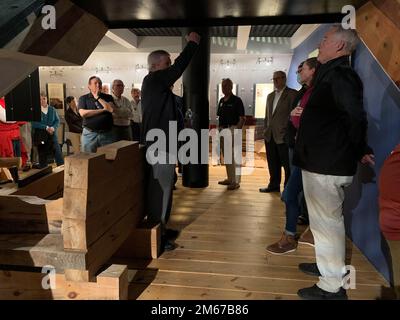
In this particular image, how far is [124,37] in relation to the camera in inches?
317

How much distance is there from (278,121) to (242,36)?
3937 mm

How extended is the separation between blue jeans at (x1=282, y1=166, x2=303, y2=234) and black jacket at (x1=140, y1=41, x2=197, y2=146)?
40.0 inches

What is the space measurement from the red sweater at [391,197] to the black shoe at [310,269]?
86 centimetres

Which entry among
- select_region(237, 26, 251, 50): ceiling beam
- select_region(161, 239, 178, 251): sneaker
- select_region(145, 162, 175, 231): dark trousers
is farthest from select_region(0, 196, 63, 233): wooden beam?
select_region(237, 26, 251, 50): ceiling beam

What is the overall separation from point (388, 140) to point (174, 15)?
1695 mm

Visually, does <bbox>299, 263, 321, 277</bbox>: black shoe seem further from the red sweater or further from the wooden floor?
the red sweater

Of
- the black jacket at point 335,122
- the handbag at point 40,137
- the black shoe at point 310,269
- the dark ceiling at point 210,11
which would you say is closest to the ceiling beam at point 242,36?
the handbag at point 40,137

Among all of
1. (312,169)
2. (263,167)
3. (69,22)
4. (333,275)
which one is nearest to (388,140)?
(312,169)

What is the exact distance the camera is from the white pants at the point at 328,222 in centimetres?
180

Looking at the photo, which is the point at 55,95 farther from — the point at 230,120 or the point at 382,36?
the point at 382,36

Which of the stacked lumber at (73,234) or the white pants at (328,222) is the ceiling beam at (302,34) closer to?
the white pants at (328,222)

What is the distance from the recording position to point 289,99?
13.0 feet

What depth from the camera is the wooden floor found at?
81.0 inches
